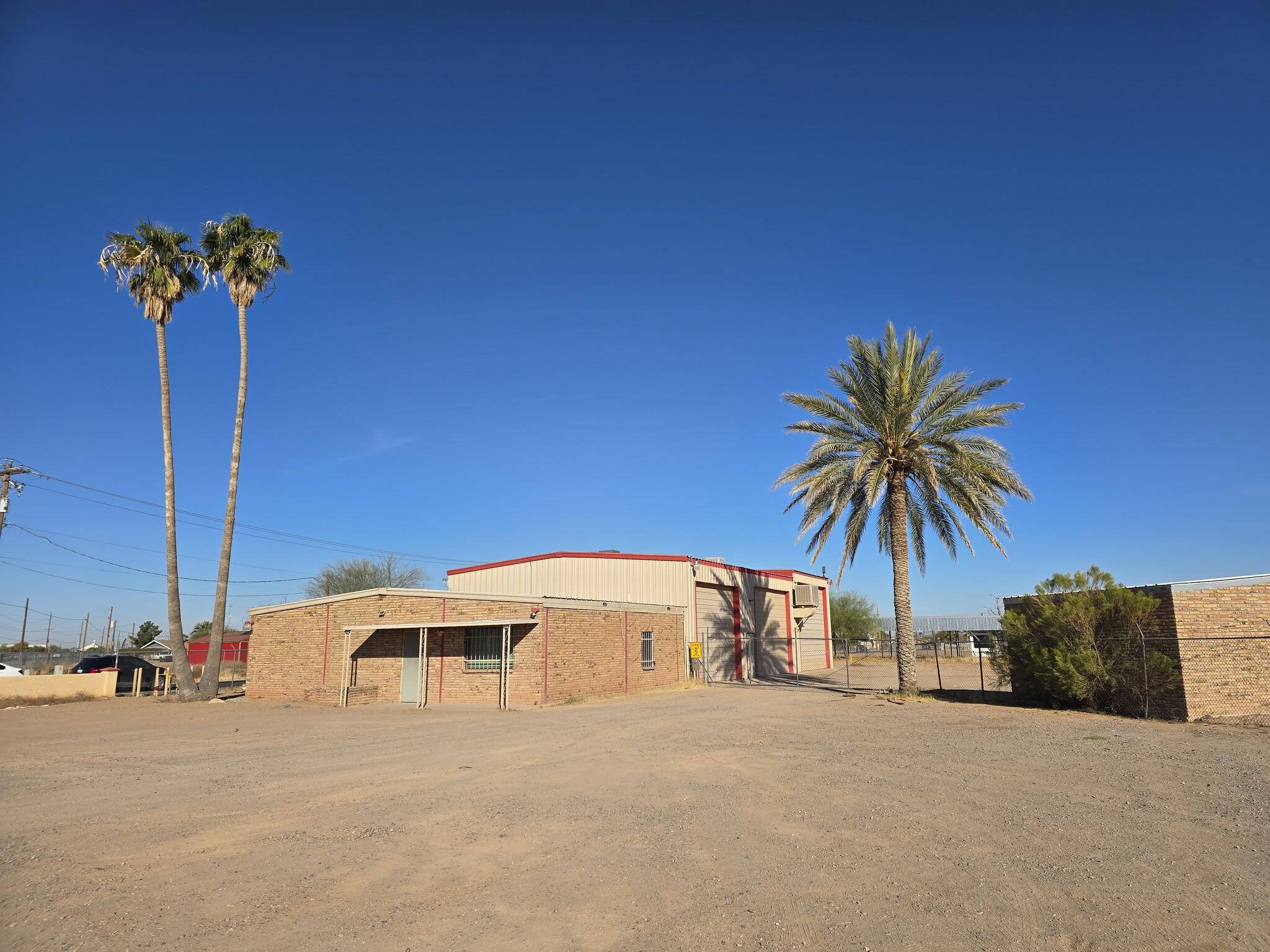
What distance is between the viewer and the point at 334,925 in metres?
5.75

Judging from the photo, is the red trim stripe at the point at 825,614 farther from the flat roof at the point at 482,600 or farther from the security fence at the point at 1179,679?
the security fence at the point at 1179,679

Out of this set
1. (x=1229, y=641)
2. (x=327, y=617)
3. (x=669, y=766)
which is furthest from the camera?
(x=327, y=617)

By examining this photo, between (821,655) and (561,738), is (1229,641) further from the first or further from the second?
(821,655)

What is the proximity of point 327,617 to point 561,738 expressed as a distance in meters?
17.5

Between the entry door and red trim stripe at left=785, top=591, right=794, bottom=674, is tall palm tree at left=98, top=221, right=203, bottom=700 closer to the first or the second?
the entry door

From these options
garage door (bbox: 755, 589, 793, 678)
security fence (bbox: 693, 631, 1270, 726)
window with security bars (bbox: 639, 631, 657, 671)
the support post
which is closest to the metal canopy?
the support post

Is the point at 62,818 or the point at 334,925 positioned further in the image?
the point at 62,818

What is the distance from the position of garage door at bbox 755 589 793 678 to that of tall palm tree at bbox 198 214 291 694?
2529 cm

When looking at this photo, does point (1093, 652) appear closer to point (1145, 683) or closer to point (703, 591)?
point (1145, 683)

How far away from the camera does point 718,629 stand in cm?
3772

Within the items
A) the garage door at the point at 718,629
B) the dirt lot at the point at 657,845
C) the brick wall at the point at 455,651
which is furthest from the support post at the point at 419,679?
the garage door at the point at 718,629

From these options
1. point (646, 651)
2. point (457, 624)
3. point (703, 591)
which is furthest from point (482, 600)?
point (703, 591)

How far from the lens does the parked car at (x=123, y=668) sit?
34.6 m

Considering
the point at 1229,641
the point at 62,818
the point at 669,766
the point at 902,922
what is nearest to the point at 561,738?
the point at 669,766
